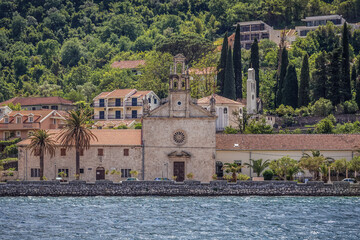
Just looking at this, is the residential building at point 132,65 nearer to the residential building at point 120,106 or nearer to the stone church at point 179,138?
the residential building at point 120,106

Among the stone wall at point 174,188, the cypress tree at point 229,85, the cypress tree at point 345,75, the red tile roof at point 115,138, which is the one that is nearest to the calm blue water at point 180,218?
the stone wall at point 174,188

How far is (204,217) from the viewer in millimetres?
62469

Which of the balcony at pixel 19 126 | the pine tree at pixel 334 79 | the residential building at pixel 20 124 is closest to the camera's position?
the balcony at pixel 19 126

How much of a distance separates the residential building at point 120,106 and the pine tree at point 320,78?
908 inches

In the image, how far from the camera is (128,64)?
15625 centimetres

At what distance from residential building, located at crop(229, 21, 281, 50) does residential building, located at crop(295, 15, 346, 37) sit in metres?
4.49

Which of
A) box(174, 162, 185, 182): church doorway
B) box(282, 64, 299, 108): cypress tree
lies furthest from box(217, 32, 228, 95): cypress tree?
box(174, 162, 185, 182): church doorway

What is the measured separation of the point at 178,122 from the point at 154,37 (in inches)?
4169

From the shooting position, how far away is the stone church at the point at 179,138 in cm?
8450

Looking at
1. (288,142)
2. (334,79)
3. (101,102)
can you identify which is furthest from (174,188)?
(101,102)

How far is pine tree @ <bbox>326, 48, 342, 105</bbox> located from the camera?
105 meters

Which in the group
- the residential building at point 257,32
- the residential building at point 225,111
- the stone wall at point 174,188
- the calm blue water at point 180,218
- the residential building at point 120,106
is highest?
the residential building at point 257,32

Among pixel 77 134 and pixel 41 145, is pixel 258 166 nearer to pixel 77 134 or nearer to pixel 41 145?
pixel 77 134

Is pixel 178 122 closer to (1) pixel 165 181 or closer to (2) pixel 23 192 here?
(1) pixel 165 181
